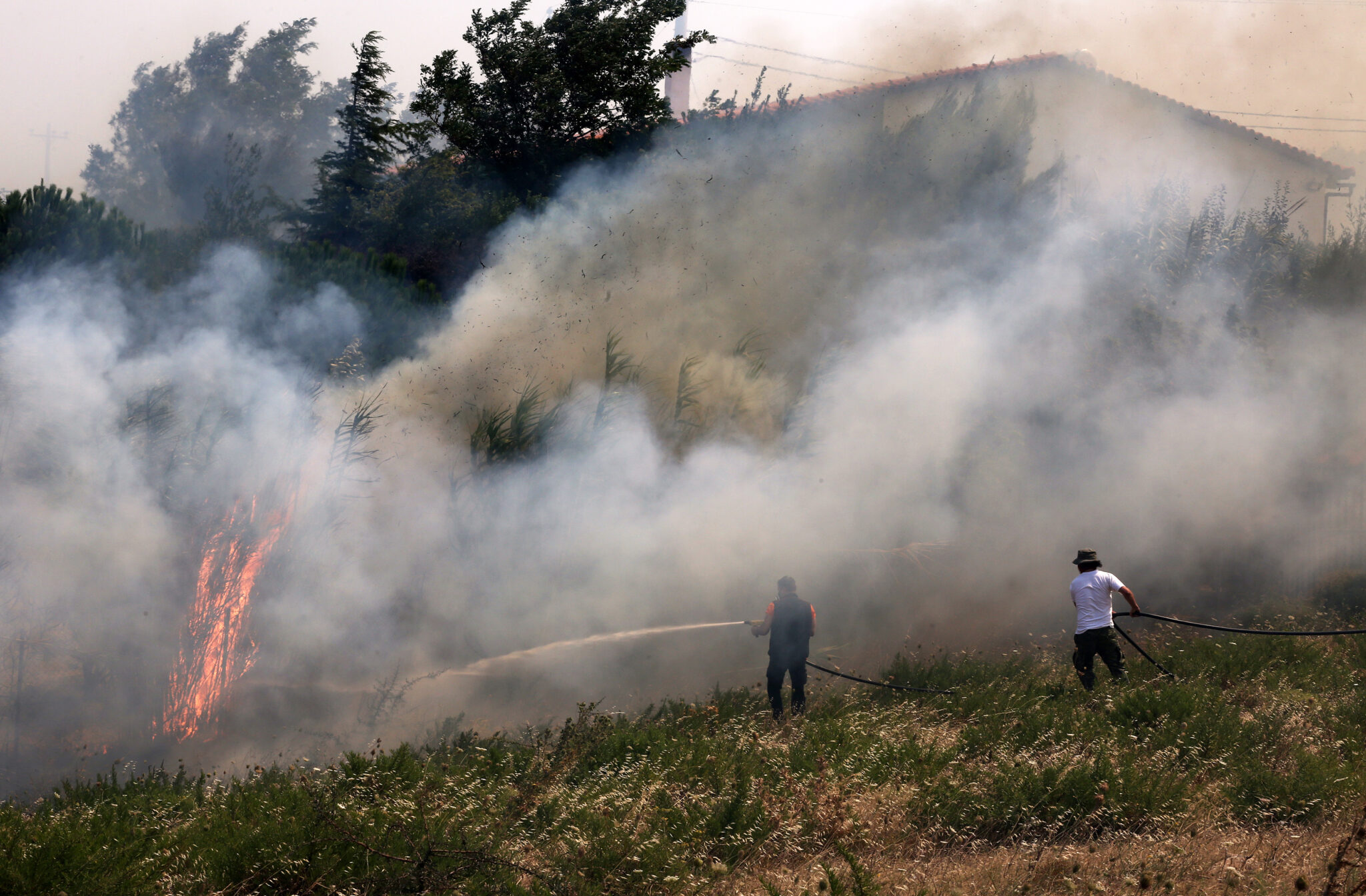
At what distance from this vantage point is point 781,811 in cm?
518

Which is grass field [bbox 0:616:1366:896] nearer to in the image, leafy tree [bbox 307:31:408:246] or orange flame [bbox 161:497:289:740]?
orange flame [bbox 161:497:289:740]

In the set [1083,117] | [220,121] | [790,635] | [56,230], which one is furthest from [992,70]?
[220,121]

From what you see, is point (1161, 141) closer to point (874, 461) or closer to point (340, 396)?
point (874, 461)

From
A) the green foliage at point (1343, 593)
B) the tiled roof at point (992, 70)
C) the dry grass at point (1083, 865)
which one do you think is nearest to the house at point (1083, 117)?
the tiled roof at point (992, 70)

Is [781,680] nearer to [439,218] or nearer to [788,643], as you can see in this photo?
[788,643]

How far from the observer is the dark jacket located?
8.21 metres

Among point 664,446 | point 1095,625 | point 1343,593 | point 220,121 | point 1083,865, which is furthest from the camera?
point 220,121

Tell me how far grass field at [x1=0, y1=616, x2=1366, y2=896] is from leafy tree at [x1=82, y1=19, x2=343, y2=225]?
1175 inches

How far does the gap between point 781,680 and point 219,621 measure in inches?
192

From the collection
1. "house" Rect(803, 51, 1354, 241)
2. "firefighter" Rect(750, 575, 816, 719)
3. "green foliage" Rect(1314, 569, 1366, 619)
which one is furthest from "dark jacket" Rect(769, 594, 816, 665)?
"house" Rect(803, 51, 1354, 241)

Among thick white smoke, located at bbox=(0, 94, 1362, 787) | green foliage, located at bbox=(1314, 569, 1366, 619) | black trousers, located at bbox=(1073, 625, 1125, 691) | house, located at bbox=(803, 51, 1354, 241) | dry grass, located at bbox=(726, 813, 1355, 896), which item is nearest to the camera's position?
dry grass, located at bbox=(726, 813, 1355, 896)

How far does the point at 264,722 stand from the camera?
850 cm

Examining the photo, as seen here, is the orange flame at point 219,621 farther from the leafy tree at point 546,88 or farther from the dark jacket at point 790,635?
the leafy tree at point 546,88

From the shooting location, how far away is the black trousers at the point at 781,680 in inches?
324
